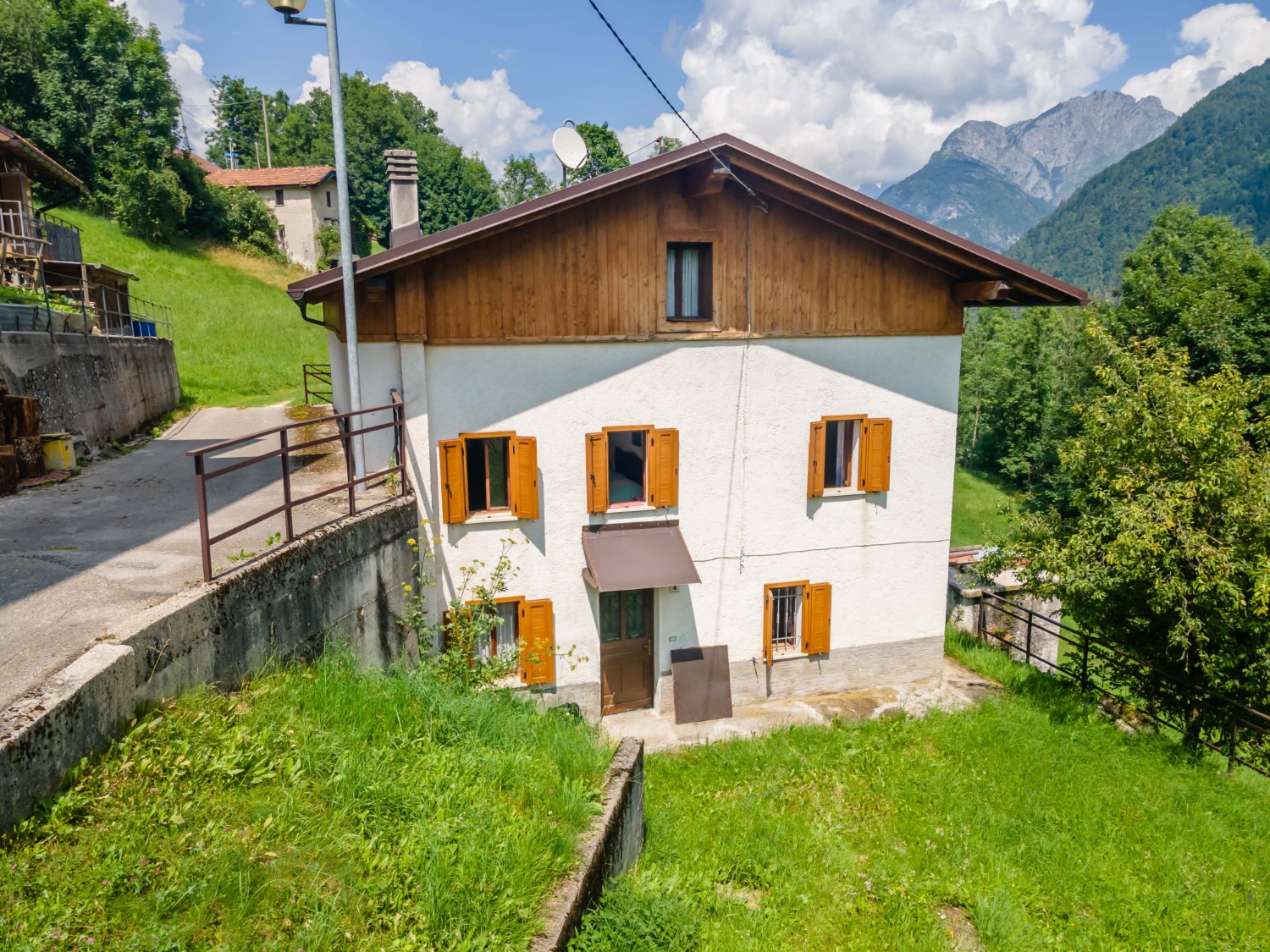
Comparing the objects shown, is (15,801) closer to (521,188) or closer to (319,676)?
(319,676)

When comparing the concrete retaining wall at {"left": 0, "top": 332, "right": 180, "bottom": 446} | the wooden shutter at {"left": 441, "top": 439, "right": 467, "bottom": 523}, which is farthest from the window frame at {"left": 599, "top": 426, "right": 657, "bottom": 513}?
the concrete retaining wall at {"left": 0, "top": 332, "right": 180, "bottom": 446}

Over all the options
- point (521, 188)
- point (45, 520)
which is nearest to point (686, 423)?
point (45, 520)

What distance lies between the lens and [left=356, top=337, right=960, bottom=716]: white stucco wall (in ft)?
31.5

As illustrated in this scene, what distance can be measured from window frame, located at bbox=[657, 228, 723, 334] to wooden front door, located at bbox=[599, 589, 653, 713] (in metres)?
3.76

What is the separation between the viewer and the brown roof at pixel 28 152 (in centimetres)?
1731

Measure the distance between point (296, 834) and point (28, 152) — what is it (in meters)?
21.2

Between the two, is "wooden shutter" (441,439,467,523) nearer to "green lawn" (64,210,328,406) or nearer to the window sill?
the window sill

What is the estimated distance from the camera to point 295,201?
151ft

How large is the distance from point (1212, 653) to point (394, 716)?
375 inches

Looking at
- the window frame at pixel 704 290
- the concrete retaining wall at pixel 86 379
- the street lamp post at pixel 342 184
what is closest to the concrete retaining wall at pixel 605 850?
the street lamp post at pixel 342 184

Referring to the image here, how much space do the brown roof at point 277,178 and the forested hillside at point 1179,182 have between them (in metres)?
144

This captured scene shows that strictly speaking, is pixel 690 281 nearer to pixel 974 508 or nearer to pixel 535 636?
pixel 535 636

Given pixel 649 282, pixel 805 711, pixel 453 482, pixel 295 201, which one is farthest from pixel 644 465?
pixel 295 201

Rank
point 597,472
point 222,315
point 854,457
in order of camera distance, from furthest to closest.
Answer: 1. point 222,315
2. point 854,457
3. point 597,472
